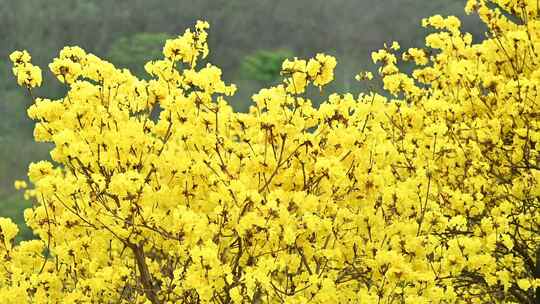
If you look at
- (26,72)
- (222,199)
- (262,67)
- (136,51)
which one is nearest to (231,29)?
(262,67)

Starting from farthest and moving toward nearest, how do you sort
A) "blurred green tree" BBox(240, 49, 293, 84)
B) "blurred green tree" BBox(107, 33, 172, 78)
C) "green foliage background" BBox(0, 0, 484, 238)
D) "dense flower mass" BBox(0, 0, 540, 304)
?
"green foliage background" BBox(0, 0, 484, 238), "blurred green tree" BBox(107, 33, 172, 78), "blurred green tree" BBox(240, 49, 293, 84), "dense flower mass" BBox(0, 0, 540, 304)

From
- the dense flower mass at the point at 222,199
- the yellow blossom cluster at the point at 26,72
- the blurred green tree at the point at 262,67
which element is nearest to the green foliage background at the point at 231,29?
the blurred green tree at the point at 262,67

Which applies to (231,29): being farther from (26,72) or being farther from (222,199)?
(222,199)

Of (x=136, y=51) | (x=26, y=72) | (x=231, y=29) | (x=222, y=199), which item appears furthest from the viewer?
(x=231, y=29)

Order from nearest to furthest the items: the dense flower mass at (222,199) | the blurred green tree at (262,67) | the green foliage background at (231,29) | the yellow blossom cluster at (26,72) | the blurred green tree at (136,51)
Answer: the dense flower mass at (222,199) < the yellow blossom cluster at (26,72) < the blurred green tree at (262,67) < the blurred green tree at (136,51) < the green foliage background at (231,29)

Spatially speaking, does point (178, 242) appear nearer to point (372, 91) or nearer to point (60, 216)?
point (60, 216)

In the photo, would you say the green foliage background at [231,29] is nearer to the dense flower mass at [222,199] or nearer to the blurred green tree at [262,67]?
the blurred green tree at [262,67]

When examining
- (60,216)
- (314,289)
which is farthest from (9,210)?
(314,289)

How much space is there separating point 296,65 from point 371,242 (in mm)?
1376

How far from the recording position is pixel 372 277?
18.2 feet

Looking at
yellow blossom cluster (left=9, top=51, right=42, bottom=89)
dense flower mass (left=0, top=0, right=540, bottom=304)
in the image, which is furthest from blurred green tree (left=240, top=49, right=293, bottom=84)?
yellow blossom cluster (left=9, top=51, right=42, bottom=89)

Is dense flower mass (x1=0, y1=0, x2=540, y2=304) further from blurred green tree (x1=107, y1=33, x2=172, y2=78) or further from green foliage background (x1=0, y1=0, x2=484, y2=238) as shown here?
blurred green tree (x1=107, y1=33, x2=172, y2=78)

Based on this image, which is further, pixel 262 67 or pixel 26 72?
pixel 262 67

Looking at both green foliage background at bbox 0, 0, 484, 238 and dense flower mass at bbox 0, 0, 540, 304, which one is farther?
green foliage background at bbox 0, 0, 484, 238
